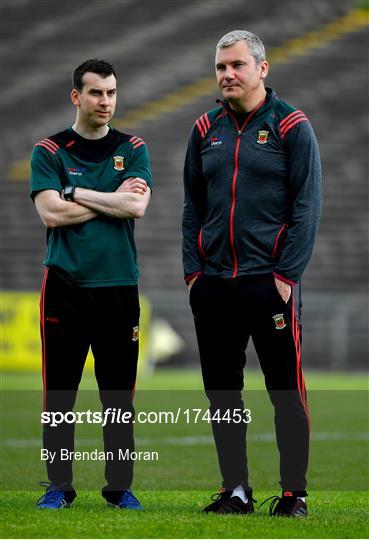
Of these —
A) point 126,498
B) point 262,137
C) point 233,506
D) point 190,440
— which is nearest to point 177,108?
point 190,440

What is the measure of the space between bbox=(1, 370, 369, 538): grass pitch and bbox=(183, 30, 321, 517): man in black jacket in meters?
0.33

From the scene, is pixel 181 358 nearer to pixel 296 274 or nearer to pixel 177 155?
pixel 177 155

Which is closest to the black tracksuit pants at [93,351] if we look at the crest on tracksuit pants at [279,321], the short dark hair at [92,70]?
the crest on tracksuit pants at [279,321]

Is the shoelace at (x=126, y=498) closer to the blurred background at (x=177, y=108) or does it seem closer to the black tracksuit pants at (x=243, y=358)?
the black tracksuit pants at (x=243, y=358)

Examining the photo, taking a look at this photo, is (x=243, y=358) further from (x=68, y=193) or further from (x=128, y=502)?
(x=68, y=193)

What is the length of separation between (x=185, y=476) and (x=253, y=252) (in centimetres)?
260

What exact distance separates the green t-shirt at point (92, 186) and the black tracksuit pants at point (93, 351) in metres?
0.07

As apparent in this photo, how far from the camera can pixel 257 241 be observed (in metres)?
5.19

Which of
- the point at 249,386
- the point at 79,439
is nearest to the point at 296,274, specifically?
the point at 79,439

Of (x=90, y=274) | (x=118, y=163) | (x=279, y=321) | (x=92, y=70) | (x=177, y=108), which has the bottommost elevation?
(x=279, y=321)

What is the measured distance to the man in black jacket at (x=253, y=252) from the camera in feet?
16.9

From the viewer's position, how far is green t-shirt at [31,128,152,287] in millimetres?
5316

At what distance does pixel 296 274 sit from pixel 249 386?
394 inches

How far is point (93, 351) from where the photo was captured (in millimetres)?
5371
